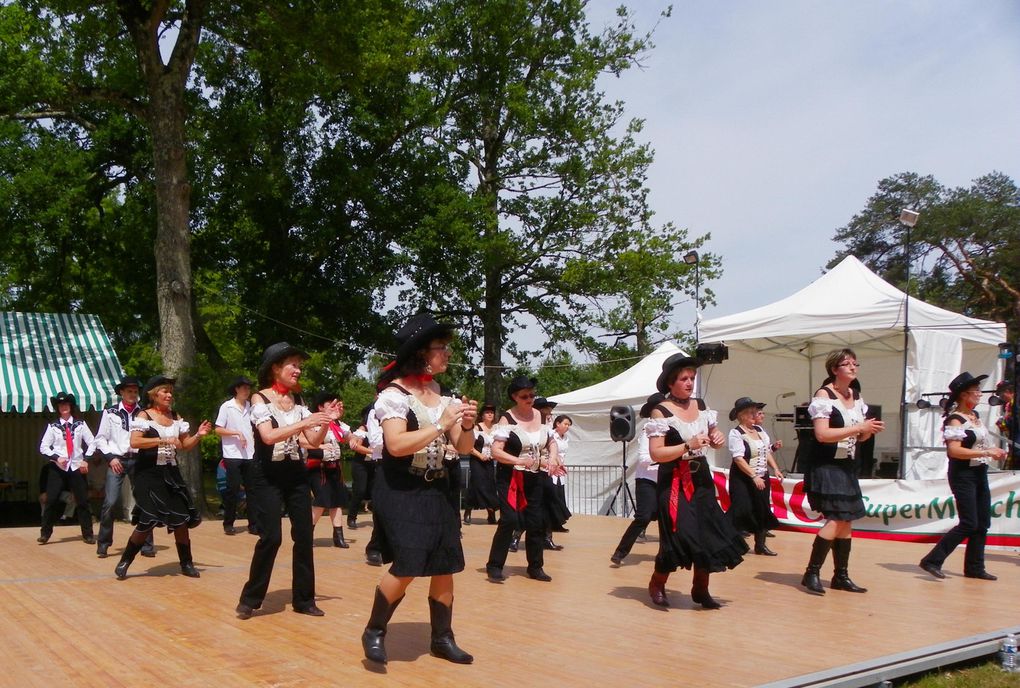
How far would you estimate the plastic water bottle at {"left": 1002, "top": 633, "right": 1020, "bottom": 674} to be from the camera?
563 cm

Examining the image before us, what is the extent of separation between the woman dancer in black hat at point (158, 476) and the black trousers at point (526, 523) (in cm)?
275

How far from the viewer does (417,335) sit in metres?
5.29

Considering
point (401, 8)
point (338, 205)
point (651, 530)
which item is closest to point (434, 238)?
point (338, 205)

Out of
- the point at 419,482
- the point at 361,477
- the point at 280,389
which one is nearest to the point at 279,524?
the point at 280,389

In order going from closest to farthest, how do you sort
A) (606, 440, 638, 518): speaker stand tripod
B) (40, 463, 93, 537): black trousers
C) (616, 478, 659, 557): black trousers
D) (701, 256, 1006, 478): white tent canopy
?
(616, 478, 659, 557): black trousers, (40, 463, 93, 537): black trousers, (701, 256, 1006, 478): white tent canopy, (606, 440, 638, 518): speaker stand tripod

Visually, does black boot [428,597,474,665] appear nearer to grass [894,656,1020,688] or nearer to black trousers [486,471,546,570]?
grass [894,656,1020,688]

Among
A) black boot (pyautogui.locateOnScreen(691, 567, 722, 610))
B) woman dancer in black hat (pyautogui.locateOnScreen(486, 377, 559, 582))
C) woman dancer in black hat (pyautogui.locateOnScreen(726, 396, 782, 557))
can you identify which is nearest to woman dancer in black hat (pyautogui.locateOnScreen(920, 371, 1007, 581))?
woman dancer in black hat (pyautogui.locateOnScreen(726, 396, 782, 557))

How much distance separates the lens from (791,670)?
5145 mm

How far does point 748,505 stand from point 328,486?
189 inches

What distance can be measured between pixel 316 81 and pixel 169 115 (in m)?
3.83

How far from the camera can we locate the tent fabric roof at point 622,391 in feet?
58.5

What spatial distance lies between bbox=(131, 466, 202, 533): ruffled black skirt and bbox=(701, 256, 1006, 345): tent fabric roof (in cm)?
944

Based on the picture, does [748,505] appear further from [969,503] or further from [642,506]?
[969,503]

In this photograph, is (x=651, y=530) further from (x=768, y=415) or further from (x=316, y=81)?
(x=316, y=81)
